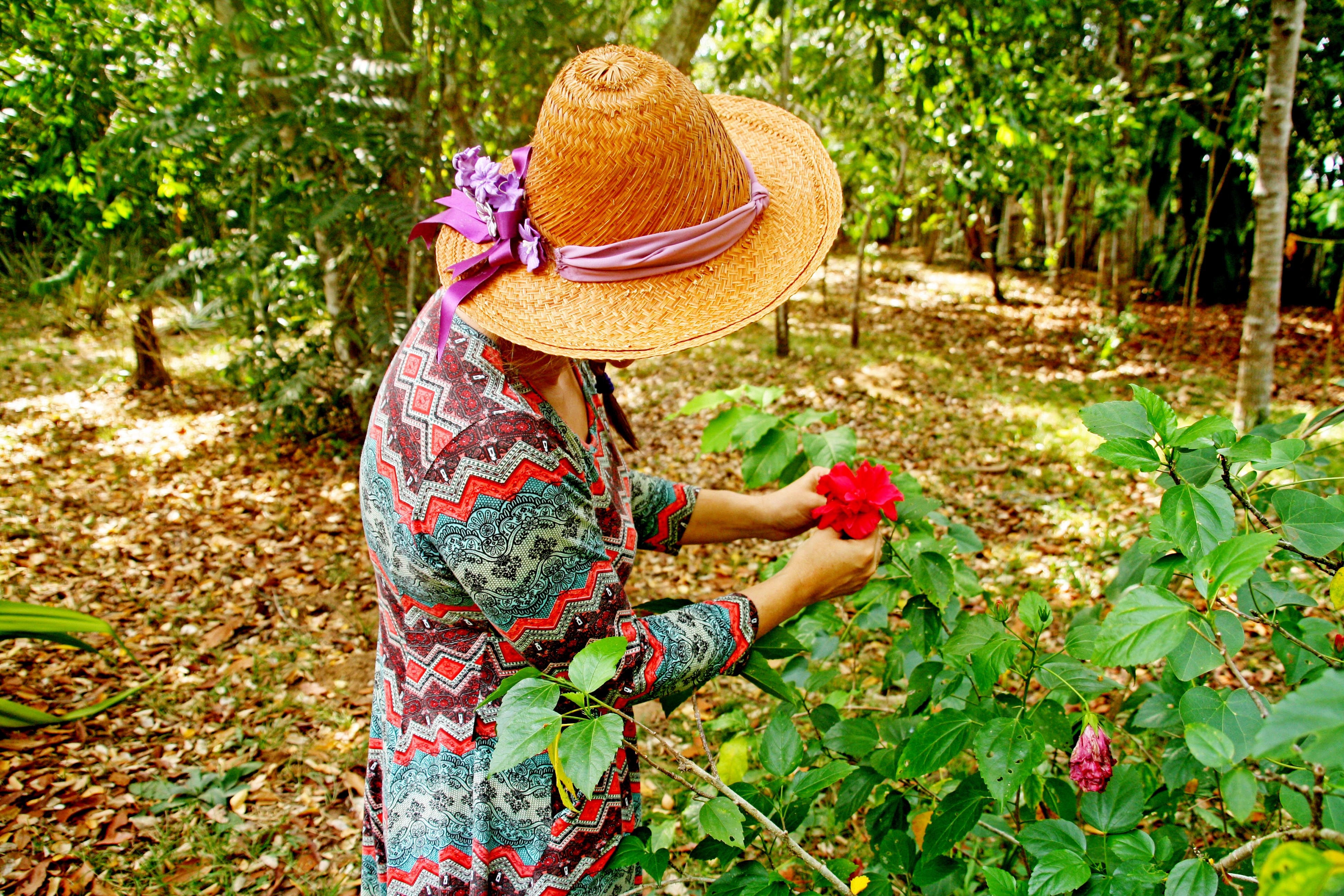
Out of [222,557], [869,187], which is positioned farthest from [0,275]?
[869,187]

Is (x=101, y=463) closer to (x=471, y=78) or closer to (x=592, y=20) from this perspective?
(x=471, y=78)

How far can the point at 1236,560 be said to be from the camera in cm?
94

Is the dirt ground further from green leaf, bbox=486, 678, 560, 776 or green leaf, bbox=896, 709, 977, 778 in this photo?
green leaf, bbox=486, 678, 560, 776

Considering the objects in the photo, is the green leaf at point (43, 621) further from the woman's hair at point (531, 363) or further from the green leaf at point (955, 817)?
the green leaf at point (955, 817)

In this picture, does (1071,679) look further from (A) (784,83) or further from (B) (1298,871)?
(A) (784,83)

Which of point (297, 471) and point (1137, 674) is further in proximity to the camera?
point (297, 471)

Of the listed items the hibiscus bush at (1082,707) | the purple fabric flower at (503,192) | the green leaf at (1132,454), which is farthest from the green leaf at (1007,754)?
the purple fabric flower at (503,192)

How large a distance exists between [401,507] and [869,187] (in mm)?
8411

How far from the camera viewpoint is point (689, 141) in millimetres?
1281

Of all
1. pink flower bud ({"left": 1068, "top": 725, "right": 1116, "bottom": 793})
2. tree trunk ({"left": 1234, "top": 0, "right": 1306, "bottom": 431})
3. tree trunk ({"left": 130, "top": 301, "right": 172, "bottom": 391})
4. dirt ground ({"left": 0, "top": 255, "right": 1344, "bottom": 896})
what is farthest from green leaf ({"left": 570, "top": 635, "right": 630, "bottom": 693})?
tree trunk ({"left": 130, "top": 301, "right": 172, "bottom": 391})

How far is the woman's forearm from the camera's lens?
189 centimetres

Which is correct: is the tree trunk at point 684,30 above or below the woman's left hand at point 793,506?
above

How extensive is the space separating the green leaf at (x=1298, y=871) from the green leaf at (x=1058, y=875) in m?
0.52

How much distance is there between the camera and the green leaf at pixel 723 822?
1177 millimetres
